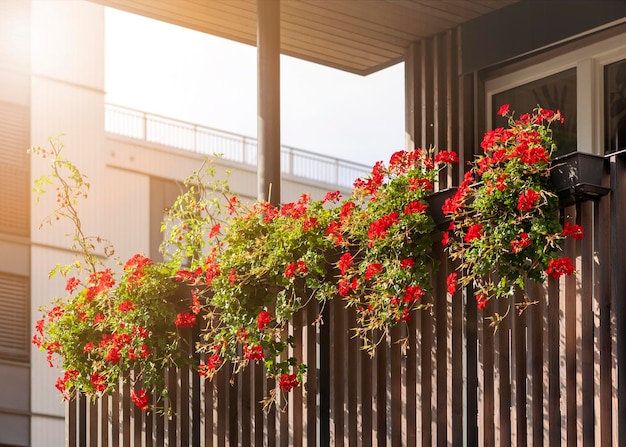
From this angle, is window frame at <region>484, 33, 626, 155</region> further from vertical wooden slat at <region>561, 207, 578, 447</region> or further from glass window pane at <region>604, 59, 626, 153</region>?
vertical wooden slat at <region>561, 207, 578, 447</region>

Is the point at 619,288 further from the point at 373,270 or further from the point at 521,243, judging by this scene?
the point at 373,270

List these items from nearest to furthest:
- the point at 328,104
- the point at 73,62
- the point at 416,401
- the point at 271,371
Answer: the point at 416,401 < the point at 271,371 < the point at 73,62 < the point at 328,104

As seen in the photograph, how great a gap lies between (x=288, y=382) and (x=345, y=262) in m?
0.75

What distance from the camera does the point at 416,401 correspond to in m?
4.72

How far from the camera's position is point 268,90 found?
665cm

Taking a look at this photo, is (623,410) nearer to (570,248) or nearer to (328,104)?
(570,248)

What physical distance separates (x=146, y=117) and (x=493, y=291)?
20.3 metres

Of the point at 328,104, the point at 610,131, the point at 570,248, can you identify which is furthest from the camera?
the point at 328,104

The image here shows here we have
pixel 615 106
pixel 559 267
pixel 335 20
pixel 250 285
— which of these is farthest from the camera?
pixel 335 20

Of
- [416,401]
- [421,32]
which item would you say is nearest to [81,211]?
[421,32]

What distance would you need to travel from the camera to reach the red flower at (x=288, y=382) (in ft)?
16.9

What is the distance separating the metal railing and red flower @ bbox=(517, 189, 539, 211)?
758 inches

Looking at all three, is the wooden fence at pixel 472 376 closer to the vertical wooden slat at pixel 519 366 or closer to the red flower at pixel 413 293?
the vertical wooden slat at pixel 519 366

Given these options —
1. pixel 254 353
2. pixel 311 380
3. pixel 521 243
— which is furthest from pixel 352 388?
pixel 521 243
